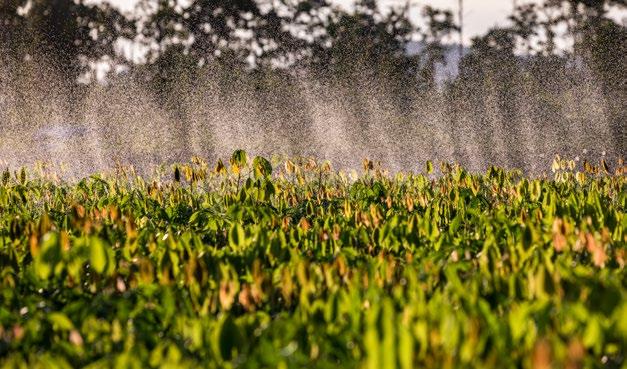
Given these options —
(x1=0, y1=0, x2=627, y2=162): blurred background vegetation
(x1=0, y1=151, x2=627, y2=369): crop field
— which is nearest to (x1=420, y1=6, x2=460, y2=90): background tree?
(x1=0, y1=0, x2=627, y2=162): blurred background vegetation

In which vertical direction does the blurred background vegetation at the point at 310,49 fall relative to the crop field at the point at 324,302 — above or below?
above

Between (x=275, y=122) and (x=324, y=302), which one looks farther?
(x=275, y=122)

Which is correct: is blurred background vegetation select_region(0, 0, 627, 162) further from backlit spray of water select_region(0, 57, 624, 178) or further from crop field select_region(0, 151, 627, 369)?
crop field select_region(0, 151, 627, 369)

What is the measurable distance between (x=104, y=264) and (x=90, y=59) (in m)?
25.5

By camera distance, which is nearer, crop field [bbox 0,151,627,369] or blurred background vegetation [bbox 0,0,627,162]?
crop field [bbox 0,151,627,369]

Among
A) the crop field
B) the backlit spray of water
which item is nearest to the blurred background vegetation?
the backlit spray of water

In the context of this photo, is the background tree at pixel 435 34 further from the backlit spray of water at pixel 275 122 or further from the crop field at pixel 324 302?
the crop field at pixel 324 302

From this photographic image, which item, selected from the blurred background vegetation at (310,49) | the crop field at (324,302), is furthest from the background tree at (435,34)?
the crop field at (324,302)

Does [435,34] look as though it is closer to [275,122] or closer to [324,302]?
[275,122]

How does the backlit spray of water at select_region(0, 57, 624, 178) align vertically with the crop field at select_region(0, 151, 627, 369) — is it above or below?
above

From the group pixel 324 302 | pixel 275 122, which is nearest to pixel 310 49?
pixel 275 122

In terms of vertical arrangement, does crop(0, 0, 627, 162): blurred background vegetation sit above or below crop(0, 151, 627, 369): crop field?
above

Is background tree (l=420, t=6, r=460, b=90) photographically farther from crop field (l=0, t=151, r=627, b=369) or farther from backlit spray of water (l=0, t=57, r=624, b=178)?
crop field (l=0, t=151, r=627, b=369)

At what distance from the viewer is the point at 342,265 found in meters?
1.96
